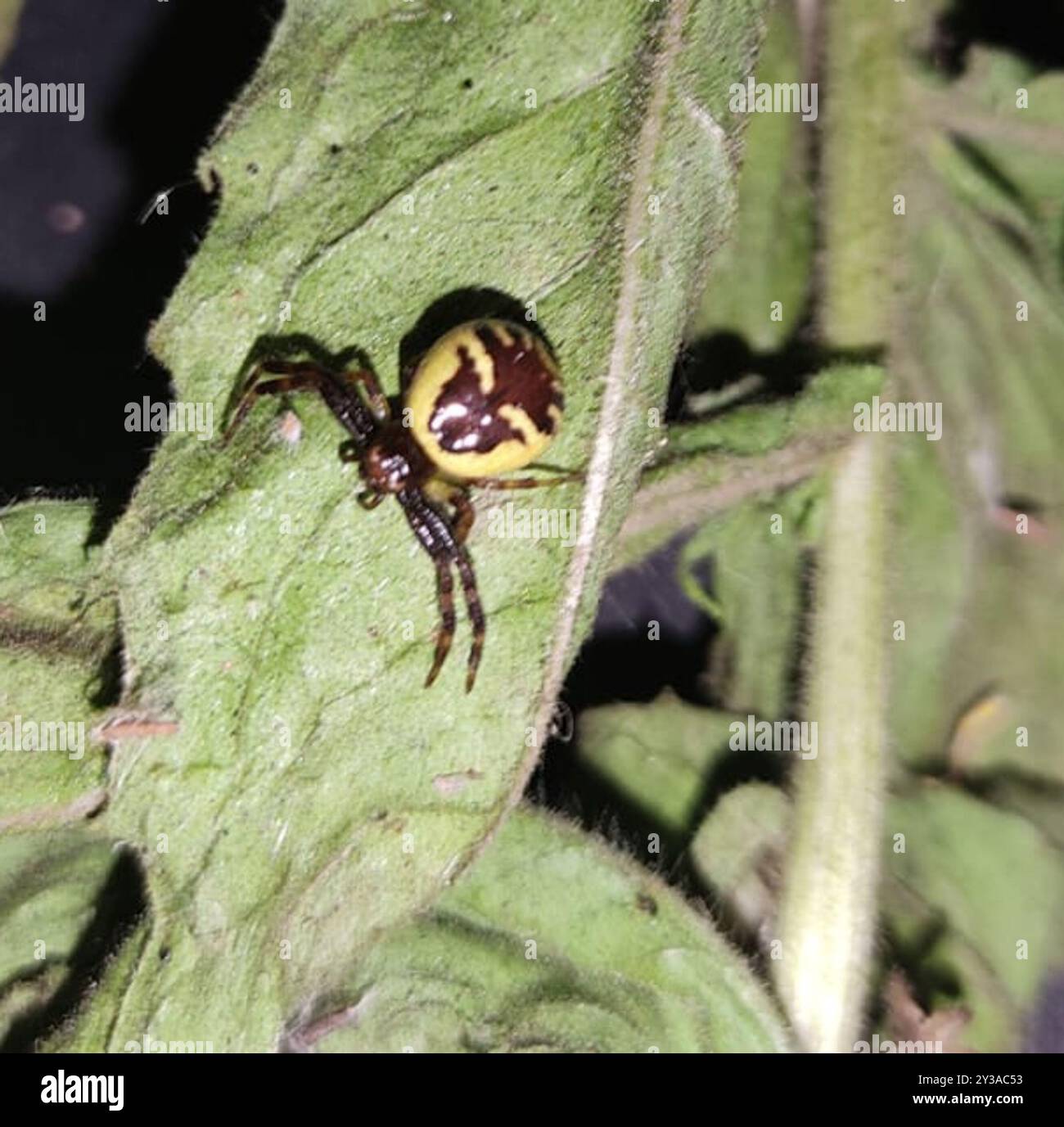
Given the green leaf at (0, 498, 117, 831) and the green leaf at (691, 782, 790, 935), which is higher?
the green leaf at (0, 498, 117, 831)

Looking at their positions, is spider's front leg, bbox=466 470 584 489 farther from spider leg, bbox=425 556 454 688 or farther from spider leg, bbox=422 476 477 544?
spider leg, bbox=425 556 454 688

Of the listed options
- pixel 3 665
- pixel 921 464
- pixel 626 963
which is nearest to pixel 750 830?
pixel 626 963

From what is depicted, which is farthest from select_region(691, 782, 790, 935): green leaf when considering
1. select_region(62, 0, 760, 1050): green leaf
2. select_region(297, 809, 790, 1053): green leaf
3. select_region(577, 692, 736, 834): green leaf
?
select_region(62, 0, 760, 1050): green leaf

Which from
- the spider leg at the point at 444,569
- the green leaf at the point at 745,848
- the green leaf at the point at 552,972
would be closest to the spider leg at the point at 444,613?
the spider leg at the point at 444,569

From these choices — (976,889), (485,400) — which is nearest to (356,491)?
(485,400)

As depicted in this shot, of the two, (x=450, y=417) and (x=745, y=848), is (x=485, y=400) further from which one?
(x=745, y=848)

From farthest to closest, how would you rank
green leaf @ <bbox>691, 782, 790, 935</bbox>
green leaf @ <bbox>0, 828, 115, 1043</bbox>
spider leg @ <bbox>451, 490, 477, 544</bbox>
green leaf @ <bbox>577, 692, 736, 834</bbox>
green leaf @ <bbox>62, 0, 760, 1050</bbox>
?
green leaf @ <bbox>577, 692, 736, 834</bbox>, green leaf @ <bbox>691, 782, 790, 935</bbox>, green leaf @ <bbox>0, 828, 115, 1043</bbox>, spider leg @ <bbox>451, 490, 477, 544</bbox>, green leaf @ <bbox>62, 0, 760, 1050</bbox>

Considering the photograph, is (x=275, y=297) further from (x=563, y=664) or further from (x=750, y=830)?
(x=750, y=830)
